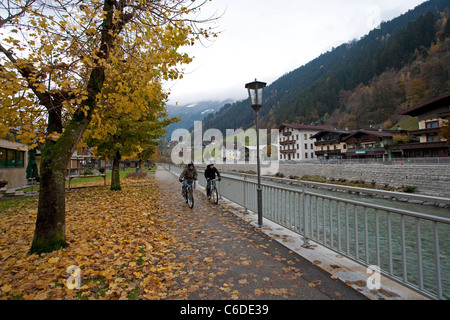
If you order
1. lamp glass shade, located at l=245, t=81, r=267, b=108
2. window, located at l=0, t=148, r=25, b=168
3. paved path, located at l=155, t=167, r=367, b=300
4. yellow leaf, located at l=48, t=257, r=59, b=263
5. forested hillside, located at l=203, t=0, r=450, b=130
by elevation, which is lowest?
paved path, located at l=155, t=167, r=367, b=300

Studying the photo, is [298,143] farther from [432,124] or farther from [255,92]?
[255,92]

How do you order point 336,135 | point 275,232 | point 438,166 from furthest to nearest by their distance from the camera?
1. point 336,135
2. point 438,166
3. point 275,232

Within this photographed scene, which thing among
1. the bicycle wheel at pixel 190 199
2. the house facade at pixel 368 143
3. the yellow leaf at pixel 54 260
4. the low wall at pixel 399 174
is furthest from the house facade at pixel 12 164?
the house facade at pixel 368 143

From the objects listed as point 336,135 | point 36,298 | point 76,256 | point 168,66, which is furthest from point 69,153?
point 336,135

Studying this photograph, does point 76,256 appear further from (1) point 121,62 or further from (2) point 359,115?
(2) point 359,115

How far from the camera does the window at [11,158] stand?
1720 cm

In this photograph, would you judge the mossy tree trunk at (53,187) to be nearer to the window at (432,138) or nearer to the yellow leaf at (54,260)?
the yellow leaf at (54,260)

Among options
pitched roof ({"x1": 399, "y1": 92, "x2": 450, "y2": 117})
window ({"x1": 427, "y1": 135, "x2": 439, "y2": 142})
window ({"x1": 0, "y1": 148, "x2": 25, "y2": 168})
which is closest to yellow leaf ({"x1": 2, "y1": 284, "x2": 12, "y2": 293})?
window ({"x1": 0, "y1": 148, "x2": 25, "y2": 168})

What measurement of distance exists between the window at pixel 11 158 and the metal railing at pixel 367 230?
18.3 meters

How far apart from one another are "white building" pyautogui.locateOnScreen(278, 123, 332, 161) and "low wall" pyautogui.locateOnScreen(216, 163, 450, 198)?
34.8 metres

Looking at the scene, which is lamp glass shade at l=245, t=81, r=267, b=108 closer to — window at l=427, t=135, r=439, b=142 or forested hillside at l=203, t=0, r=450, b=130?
window at l=427, t=135, r=439, b=142

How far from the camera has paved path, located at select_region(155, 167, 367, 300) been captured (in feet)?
9.84

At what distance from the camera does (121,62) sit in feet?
20.1

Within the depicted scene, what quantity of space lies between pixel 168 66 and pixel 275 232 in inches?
199
